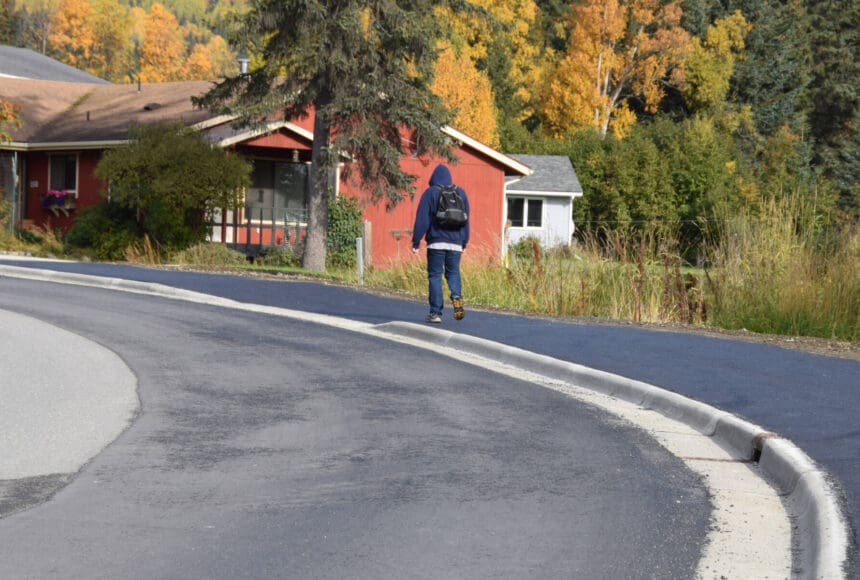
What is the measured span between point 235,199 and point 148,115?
8432mm

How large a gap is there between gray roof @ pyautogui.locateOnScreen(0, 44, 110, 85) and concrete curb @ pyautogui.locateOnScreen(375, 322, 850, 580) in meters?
46.1

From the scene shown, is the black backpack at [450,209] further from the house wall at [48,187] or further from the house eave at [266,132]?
the house wall at [48,187]

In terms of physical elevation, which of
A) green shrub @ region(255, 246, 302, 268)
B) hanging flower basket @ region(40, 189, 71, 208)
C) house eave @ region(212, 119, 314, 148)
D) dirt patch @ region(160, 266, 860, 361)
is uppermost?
house eave @ region(212, 119, 314, 148)

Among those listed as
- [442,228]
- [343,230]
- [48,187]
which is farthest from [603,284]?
[48,187]

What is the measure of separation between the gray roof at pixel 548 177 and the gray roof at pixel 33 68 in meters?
19.2

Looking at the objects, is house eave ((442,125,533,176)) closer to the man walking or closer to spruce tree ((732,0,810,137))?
the man walking

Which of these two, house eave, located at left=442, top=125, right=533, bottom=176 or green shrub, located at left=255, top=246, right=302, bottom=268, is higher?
house eave, located at left=442, top=125, right=533, bottom=176

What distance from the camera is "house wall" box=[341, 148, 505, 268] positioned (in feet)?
125

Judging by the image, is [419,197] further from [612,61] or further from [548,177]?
[612,61]

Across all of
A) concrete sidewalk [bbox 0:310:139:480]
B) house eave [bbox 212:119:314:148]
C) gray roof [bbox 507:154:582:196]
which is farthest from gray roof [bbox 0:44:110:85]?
concrete sidewalk [bbox 0:310:139:480]

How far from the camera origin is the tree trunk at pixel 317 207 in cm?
3088

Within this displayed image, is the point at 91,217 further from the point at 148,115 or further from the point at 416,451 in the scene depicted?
the point at 416,451

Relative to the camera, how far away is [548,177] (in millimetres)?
53938

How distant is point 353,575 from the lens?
561 centimetres
